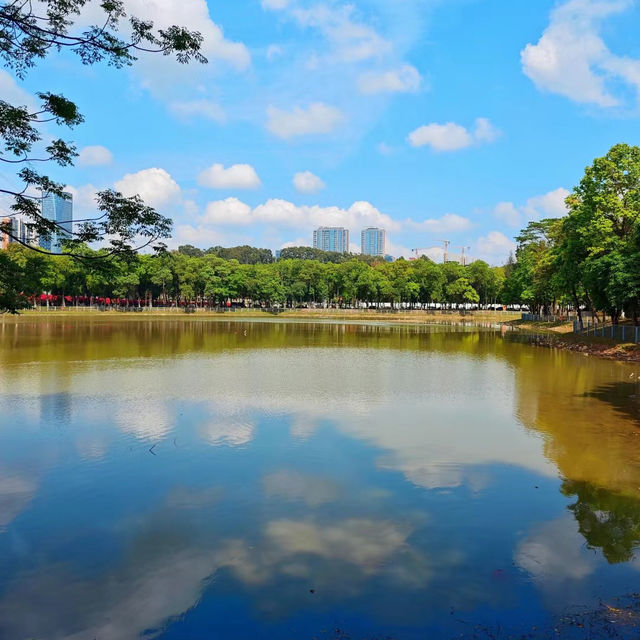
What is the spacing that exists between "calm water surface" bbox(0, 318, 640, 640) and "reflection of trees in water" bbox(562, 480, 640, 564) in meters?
0.05

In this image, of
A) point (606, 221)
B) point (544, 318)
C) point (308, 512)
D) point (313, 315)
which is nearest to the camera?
point (308, 512)

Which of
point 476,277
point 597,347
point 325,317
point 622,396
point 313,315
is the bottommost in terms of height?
point 622,396

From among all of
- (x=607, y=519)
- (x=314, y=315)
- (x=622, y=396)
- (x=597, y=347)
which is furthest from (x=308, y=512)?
(x=314, y=315)

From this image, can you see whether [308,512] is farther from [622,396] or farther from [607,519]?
[622,396]

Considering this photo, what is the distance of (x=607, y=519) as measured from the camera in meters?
9.34

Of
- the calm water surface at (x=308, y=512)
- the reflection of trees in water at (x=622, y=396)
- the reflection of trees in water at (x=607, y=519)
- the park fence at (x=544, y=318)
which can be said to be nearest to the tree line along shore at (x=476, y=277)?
the park fence at (x=544, y=318)

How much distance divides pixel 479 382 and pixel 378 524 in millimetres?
17009

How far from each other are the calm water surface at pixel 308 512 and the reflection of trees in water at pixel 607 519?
0.05 metres

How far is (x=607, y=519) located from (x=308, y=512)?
501cm

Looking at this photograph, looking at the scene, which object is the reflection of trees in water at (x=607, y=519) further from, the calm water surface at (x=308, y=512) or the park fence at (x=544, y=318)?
the park fence at (x=544, y=318)

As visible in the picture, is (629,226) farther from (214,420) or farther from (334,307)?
(334,307)

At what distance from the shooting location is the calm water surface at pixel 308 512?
21.8 ft

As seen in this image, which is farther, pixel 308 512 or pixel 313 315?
pixel 313 315

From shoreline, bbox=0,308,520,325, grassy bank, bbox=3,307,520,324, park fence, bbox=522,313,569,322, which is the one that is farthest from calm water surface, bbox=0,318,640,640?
grassy bank, bbox=3,307,520,324
